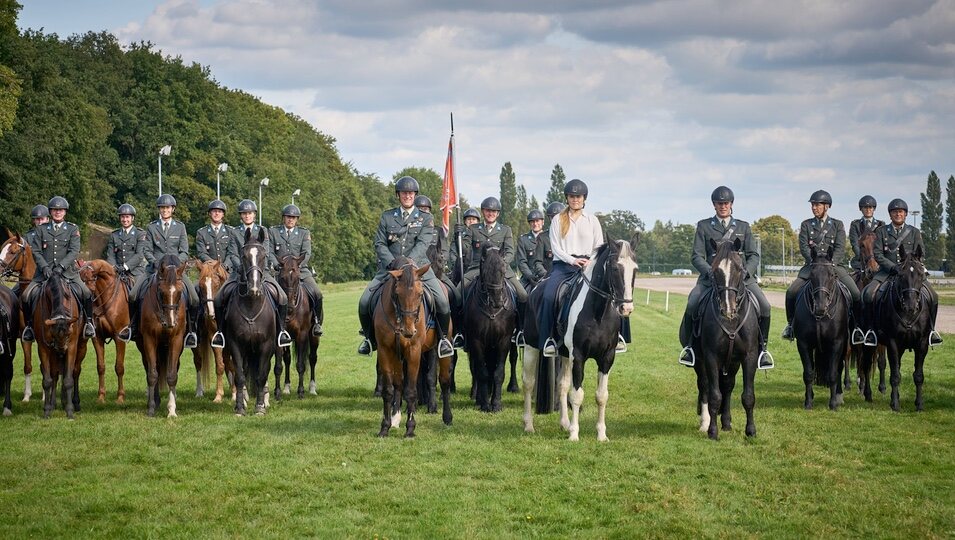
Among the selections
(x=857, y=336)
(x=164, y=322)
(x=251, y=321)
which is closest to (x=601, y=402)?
(x=251, y=321)

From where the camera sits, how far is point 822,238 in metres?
17.2

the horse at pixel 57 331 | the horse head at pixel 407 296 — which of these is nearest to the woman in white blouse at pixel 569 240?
the horse head at pixel 407 296

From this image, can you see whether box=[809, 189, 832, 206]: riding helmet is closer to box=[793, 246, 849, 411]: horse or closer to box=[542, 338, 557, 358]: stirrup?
A: box=[793, 246, 849, 411]: horse

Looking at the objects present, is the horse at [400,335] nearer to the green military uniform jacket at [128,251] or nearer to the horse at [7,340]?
the green military uniform jacket at [128,251]

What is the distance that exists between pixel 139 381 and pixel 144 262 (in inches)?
167

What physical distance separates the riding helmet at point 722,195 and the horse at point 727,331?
111cm

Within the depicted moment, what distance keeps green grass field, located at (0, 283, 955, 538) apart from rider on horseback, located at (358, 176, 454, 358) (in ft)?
5.32

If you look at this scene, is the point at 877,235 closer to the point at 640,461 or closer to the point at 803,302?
the point at 803,302

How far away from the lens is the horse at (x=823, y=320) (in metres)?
16.4

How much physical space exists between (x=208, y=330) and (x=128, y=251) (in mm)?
2069

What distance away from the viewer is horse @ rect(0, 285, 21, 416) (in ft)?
54.5

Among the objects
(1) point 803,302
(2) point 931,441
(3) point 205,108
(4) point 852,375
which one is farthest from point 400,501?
(3) point 205,108

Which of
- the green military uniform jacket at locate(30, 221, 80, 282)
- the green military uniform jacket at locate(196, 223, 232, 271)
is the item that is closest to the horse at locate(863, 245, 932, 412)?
the green military uniform jacket at locate(196, 223, 232, 271)

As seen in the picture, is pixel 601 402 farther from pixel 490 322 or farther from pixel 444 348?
pixel 490 322
